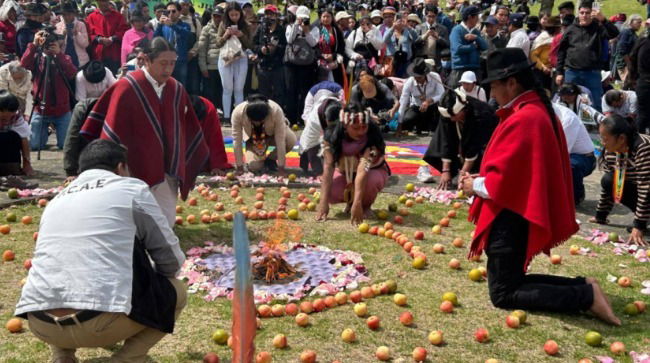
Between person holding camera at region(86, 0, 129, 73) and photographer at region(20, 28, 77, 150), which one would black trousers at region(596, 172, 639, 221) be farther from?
person holding camera at region(86, 0, 129, 73)

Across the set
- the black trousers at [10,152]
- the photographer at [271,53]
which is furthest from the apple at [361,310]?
the photographer at [271,53]

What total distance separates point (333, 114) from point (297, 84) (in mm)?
5352

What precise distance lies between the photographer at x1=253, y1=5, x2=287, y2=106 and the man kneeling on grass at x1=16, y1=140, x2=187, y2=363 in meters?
10.7

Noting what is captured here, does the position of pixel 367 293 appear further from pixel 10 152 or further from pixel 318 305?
pixel 10 152

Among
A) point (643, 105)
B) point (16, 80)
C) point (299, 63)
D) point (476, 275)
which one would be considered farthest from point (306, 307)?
point (299, 63)

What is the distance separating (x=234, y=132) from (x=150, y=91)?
4101 millimetres

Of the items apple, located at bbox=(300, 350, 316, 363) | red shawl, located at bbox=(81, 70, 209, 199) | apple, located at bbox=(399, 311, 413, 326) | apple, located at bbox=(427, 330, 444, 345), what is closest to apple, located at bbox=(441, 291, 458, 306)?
apple, located at bbox=(399, 311, 413, 326)

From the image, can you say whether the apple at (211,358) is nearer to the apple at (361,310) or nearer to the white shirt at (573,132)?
the apple at (361,310)

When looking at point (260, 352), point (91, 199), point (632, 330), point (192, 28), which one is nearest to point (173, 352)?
point (260, 352)

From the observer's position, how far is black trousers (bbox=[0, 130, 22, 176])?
34.9ft

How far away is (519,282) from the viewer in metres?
5.85

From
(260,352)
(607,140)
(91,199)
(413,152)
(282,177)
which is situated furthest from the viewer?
(413,152)

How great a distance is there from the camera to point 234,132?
11086mm

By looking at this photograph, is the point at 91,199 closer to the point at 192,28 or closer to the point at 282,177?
the point at 282,177
